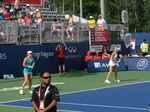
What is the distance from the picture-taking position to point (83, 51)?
28703 mm

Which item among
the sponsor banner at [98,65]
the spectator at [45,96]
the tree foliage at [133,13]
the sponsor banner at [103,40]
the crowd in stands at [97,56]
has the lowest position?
the sponsor banner at [98,65]

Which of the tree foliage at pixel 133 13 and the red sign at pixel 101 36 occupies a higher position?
the tree foliage at pixel 133 13

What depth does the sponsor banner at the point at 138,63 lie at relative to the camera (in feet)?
91.1

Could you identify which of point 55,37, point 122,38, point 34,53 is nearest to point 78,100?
point 34,53

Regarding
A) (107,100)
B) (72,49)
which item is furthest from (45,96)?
(72,49)

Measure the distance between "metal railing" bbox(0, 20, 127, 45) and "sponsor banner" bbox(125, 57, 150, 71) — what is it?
3.40m

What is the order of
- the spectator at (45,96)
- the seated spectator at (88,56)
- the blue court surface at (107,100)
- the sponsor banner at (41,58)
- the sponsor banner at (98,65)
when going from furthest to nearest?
the seated spectator at (88,56)
the sponsor banner at (98,65)
the sponsor banner at (41,58)
the blue court surface at (107,100)
the spectator at (45,96)

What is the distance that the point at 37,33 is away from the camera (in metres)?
25.6

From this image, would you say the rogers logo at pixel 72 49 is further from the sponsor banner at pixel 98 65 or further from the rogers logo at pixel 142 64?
the rogers logo at pixel 142 64

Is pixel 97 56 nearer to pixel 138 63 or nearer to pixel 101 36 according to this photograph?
pixel 101 36

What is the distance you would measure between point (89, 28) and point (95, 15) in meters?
38.4

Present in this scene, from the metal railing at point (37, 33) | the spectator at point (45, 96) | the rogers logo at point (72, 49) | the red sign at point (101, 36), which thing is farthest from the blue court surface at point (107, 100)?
the red sign at point (101, 36)

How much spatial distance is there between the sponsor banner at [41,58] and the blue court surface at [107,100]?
7401 mm

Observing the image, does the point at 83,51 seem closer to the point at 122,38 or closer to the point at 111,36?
the point at 111,36
